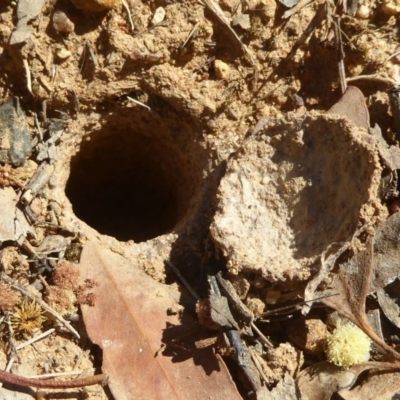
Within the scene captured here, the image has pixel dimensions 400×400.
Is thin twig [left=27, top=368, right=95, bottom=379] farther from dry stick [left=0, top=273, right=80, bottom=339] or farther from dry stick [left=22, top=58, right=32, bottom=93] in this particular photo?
dry stick [left=22, top=58, right=32, bottom=93]

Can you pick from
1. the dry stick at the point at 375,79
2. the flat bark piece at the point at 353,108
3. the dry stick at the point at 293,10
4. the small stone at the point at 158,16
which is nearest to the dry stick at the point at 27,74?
the small stone at the point at 158,16

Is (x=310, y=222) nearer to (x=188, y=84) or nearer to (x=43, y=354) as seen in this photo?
(x=188, y=84)

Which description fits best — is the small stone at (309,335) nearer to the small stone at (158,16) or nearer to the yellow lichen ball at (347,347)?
the yellow lichen ball at (347,347)

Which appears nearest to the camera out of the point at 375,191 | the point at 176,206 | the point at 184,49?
the point at 375,191

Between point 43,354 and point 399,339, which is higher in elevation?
point 43,354

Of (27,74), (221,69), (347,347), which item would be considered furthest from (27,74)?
(347,347)

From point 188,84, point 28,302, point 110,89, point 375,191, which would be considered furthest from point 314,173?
point 28,302

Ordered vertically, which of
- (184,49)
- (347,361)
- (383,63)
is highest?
(184,49)
